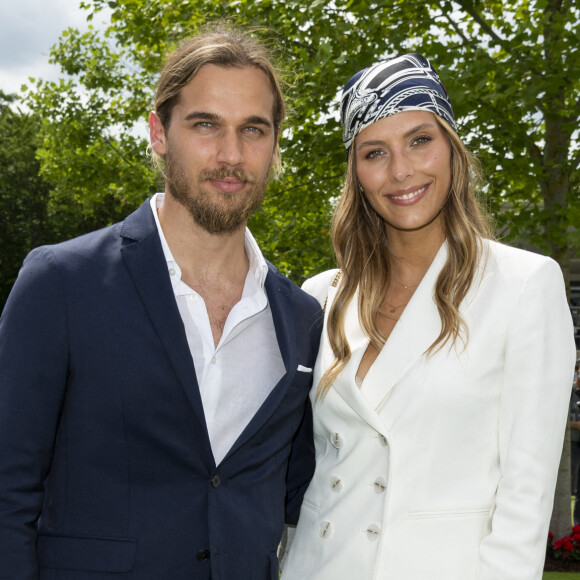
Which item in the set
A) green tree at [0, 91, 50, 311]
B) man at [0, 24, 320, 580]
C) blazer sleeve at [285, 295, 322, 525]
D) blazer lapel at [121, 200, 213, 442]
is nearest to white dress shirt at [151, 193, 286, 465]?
man at [0, 24, 320, 580]

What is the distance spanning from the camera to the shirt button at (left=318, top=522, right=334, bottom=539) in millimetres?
3139

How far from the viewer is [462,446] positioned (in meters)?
2.92

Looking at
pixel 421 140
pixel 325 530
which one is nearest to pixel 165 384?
pixel 325 530

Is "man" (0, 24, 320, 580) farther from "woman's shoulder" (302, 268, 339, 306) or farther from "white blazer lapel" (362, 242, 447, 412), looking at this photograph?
"woman's shoulder" (302, 268, 339, 306)

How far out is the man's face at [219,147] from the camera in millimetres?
3199

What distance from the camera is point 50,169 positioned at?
1920 centimetres

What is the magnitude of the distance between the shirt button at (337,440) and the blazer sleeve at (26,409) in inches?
44.5

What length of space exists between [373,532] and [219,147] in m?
1.62

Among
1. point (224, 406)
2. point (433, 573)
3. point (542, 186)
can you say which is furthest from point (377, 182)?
point (542, 186)

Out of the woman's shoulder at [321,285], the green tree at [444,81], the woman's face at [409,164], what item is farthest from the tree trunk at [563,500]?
the woman's face at [409,164]

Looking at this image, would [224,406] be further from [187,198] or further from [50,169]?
[50,169]

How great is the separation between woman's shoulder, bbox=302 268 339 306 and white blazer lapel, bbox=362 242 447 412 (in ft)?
2.18

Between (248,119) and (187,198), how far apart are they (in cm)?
42

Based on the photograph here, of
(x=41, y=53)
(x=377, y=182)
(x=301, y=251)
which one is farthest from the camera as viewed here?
(x=41, y=53)
